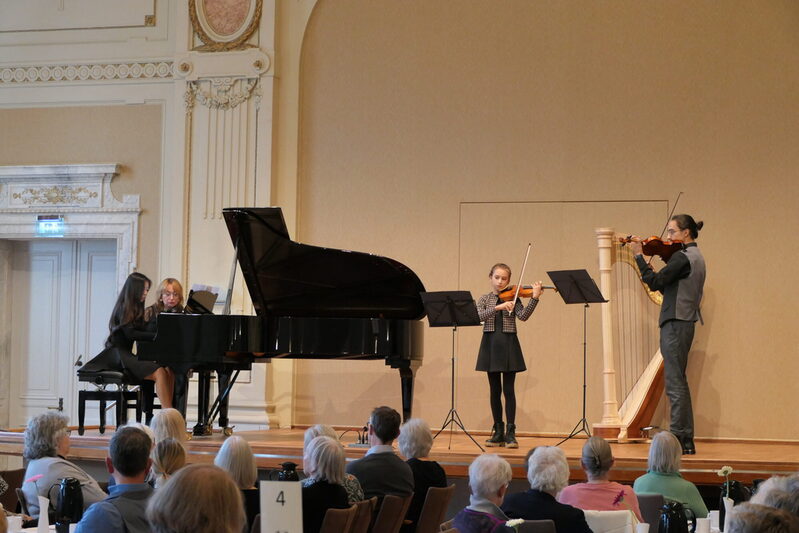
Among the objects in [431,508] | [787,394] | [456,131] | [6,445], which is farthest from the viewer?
[456,131]

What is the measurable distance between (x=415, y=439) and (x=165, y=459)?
Result: 1.59m

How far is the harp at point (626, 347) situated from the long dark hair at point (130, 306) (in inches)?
134

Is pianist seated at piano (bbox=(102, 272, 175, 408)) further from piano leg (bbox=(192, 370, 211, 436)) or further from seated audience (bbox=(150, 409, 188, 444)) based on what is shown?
seated audience (bbox=(150, 409, 188, 444))

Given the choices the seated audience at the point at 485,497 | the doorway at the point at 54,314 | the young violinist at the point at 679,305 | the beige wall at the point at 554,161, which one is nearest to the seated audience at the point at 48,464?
the seated audience at the point at 485,497

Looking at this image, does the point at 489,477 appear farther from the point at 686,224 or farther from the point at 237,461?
the point at 686,224

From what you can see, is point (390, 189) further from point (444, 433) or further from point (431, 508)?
point (431, 508)

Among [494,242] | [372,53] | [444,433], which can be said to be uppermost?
[372,53]

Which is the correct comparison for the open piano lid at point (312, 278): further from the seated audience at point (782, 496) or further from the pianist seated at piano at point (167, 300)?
the seated audience at point (782, 496)

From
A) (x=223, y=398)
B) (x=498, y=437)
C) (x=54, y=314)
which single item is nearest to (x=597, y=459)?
(x=498, y=437)

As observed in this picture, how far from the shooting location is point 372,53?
31.8ft

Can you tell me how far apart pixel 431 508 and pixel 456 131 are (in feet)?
18.1

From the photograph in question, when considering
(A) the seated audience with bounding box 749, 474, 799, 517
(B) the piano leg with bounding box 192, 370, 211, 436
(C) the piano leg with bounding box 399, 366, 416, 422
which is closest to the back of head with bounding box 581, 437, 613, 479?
(A) the seated audience with bounding box 749, 474, 799, 517

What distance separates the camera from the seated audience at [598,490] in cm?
446

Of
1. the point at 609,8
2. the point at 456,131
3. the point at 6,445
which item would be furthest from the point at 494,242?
the point at 6,445
